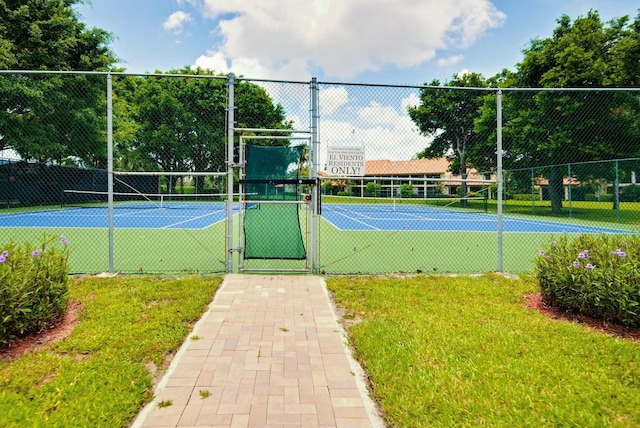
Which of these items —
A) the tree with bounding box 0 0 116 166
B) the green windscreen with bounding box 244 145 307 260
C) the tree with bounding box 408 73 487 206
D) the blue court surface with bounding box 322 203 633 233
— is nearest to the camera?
the green windscreen with bounding box 244 145 307 260

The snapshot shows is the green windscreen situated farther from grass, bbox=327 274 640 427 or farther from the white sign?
grass, bbox=327 274 640 427

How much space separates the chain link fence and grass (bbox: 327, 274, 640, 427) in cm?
206

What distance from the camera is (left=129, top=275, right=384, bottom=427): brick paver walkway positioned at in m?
2.43

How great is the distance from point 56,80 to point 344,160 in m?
17.6

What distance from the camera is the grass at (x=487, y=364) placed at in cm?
246

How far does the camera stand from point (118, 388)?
2.70 m

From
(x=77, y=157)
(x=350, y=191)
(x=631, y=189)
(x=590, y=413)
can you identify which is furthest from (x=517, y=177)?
(x=77, y=157)

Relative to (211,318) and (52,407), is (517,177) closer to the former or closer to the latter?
(211,318)

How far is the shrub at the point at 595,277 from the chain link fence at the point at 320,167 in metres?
1.49

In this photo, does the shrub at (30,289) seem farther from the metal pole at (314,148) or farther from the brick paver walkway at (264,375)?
the metal pole at (314,148)

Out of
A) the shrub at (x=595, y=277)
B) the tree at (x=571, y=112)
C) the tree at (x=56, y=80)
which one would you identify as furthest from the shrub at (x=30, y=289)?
the tree at (x=571, y=112)

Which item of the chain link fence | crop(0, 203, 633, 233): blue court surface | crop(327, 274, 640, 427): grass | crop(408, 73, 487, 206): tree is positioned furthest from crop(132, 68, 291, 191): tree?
crop(327, 274, 640, 427): grass

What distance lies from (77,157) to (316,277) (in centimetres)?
1906

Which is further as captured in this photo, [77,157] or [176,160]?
[77,157]
